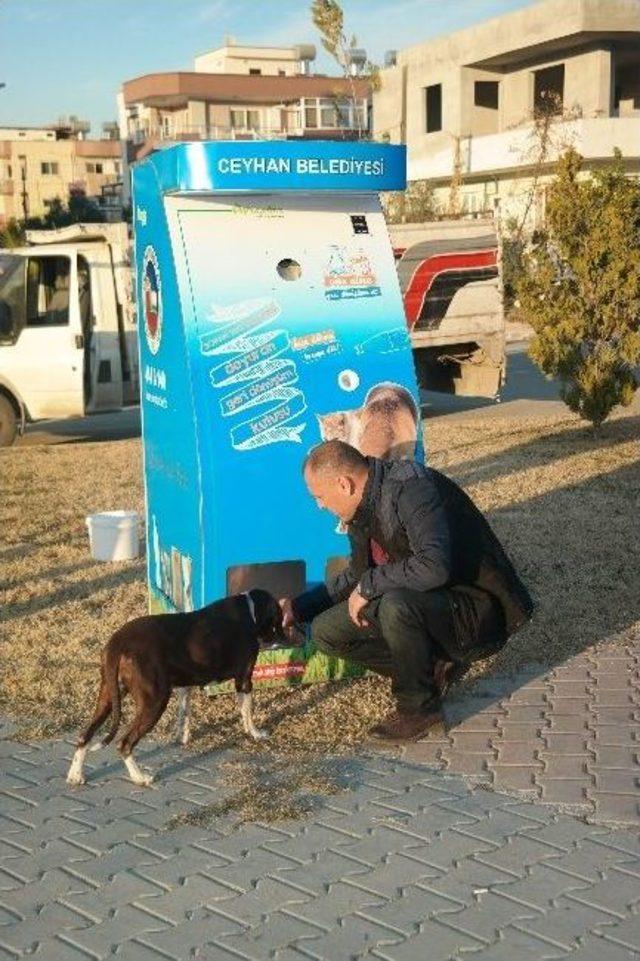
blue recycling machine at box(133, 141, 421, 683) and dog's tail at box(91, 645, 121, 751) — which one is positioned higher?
blue recycling machine at box(133, 141, 421, 683)

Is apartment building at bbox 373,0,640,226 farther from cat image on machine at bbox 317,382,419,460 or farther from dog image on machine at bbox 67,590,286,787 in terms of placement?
dog image on machine at bbox 67,590,286,787

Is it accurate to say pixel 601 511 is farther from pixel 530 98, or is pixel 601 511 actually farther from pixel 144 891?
pixel 530 98

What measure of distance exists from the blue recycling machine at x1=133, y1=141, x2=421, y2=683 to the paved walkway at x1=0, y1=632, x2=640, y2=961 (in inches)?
41.6

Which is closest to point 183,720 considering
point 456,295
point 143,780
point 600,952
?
point 143,780

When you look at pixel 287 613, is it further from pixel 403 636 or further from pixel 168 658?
pixel 168 658

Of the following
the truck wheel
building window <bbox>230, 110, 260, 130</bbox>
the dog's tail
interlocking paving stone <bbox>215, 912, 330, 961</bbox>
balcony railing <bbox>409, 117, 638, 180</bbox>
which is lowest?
interlocking paving stone <bbox>215, 912, 330, 961</bbox>

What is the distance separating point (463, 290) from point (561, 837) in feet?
40.2

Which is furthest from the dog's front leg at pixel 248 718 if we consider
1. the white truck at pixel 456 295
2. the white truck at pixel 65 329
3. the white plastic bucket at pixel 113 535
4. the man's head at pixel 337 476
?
the white truck at pixel 456 295

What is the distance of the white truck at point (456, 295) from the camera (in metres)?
15.7

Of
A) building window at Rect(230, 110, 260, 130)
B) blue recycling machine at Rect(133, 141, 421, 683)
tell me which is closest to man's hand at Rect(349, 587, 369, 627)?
blue recycling machine at Rect(133, 141, 421, 683)

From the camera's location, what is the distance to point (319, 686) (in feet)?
20.2

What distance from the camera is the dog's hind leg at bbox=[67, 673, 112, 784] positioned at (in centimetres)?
494

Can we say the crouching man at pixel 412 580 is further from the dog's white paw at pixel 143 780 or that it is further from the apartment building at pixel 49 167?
the apartment building at pixel 49 167

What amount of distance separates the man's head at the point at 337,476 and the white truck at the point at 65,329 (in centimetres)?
960
